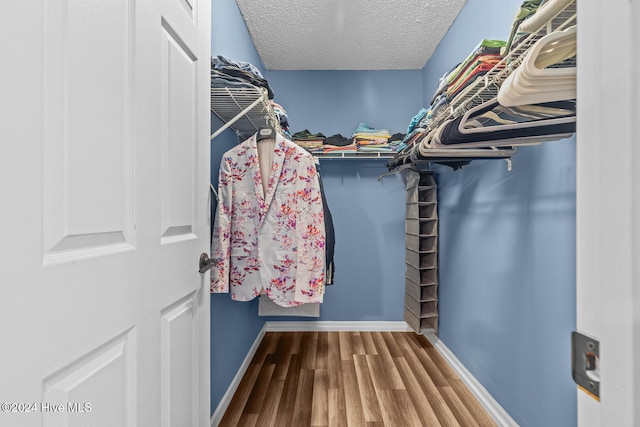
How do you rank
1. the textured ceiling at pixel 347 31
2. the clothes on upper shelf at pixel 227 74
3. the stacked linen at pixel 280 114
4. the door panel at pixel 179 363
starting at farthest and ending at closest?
the textured ceiling at pixel 347 31
the stacked linen at pixel 280 114
the clothes on upper shelf at pixel 227 74
the door panel at pixel 179 363

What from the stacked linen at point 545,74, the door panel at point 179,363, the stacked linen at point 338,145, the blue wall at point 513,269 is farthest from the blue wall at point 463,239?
the door panel at point 179,363

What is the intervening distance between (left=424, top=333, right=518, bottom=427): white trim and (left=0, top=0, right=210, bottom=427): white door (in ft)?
5.19

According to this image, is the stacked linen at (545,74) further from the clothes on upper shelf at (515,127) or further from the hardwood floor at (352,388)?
the hardwood floor at (352,388)

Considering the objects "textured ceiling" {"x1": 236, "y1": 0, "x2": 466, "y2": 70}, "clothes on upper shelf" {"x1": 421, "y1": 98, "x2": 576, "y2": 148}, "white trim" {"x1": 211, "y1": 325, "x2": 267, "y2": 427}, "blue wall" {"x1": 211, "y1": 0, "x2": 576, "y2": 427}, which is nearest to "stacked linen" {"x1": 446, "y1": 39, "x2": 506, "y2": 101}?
"clothes on upper shelf" {"x1": 421, "y1": 98, "x2": 576, "y2": 148}

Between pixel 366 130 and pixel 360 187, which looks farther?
pixel 360 187

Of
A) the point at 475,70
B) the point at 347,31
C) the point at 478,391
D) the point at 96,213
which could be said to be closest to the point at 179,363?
the point at 96,213

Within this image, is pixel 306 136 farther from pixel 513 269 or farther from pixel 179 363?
pixel 179 363

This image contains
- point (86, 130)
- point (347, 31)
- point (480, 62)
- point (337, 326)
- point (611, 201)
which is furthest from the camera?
point (337, 326)

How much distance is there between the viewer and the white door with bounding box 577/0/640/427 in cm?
37

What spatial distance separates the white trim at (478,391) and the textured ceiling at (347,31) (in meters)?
2.46

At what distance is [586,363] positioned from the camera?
1.42 feet

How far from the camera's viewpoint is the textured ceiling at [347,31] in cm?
222

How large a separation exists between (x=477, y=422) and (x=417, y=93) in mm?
2694

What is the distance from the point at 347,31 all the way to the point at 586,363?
2.63 meters
